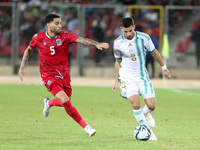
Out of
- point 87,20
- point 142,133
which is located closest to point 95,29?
point 87,20

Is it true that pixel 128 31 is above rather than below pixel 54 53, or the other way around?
above

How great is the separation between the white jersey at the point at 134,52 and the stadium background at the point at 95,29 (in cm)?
1518

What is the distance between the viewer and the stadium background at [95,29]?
2527 centimetres

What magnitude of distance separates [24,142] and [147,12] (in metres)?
16.8

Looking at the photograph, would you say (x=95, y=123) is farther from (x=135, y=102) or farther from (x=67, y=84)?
(x=135, y=102)

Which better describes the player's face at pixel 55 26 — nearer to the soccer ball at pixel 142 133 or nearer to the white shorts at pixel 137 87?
the white shorts at pixel 137 87

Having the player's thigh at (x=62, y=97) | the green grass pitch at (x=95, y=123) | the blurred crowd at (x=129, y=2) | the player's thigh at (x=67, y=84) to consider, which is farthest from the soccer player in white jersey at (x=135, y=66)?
the blurred crowd at (x=129, y=2)

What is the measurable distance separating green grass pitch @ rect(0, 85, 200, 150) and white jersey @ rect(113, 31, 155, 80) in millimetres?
1177

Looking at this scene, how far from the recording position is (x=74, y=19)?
25.3 metres

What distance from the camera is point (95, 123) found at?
39.3 feet

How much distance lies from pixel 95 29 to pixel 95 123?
13716 millimetres

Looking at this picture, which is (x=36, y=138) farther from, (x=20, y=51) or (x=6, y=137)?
(x=20, y=51)

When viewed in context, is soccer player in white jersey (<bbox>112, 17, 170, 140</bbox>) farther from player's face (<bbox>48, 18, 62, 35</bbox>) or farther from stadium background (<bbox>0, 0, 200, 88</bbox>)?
stadium background (<bbox>0, 0, 200, 88</bbox>)

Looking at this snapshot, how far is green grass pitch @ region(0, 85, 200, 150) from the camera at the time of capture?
9016mm
